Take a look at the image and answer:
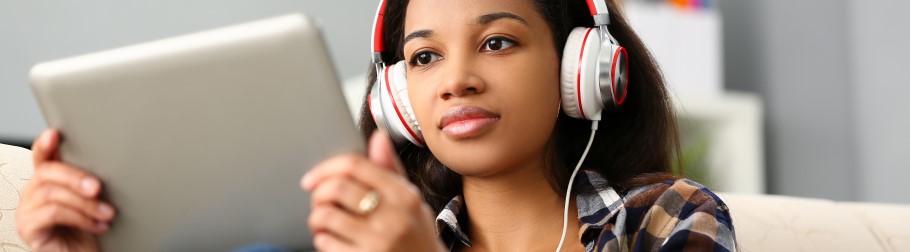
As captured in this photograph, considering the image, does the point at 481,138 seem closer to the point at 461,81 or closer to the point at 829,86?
the point at 461,81

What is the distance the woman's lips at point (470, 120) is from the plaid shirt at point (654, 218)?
18 centimetres

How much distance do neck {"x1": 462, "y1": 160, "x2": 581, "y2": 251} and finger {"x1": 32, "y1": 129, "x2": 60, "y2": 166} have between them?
1.83ft

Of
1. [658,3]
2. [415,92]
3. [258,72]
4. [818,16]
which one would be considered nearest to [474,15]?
[415,92]

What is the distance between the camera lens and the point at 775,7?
4062 mm

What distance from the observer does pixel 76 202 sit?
2.79 feet

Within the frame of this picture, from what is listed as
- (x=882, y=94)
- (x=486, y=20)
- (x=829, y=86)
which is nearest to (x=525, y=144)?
(x=486, y=20)

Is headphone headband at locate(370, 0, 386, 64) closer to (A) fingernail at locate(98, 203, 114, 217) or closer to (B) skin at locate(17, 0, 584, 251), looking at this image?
(B) skin at locate(17, 0, 584, 251)

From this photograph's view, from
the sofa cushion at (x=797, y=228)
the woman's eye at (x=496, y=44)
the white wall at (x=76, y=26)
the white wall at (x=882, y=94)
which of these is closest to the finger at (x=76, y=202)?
the woman's eye at (x=496, y=44)

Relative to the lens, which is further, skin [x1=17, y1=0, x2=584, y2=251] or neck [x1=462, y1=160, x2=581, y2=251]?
neck [x1=462, y1=160, x2=581, y2=251]

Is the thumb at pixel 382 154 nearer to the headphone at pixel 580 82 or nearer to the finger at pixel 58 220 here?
the finger at pixel 58 220

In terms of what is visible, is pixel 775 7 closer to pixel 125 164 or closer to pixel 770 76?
pixel 770 76

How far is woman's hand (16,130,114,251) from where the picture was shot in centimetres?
84

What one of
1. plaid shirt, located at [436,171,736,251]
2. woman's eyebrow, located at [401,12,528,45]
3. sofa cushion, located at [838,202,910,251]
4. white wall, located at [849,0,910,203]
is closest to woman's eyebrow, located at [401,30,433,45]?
woman's eyebrow, located at [401,12,528,45]

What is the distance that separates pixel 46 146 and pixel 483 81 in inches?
19.5
